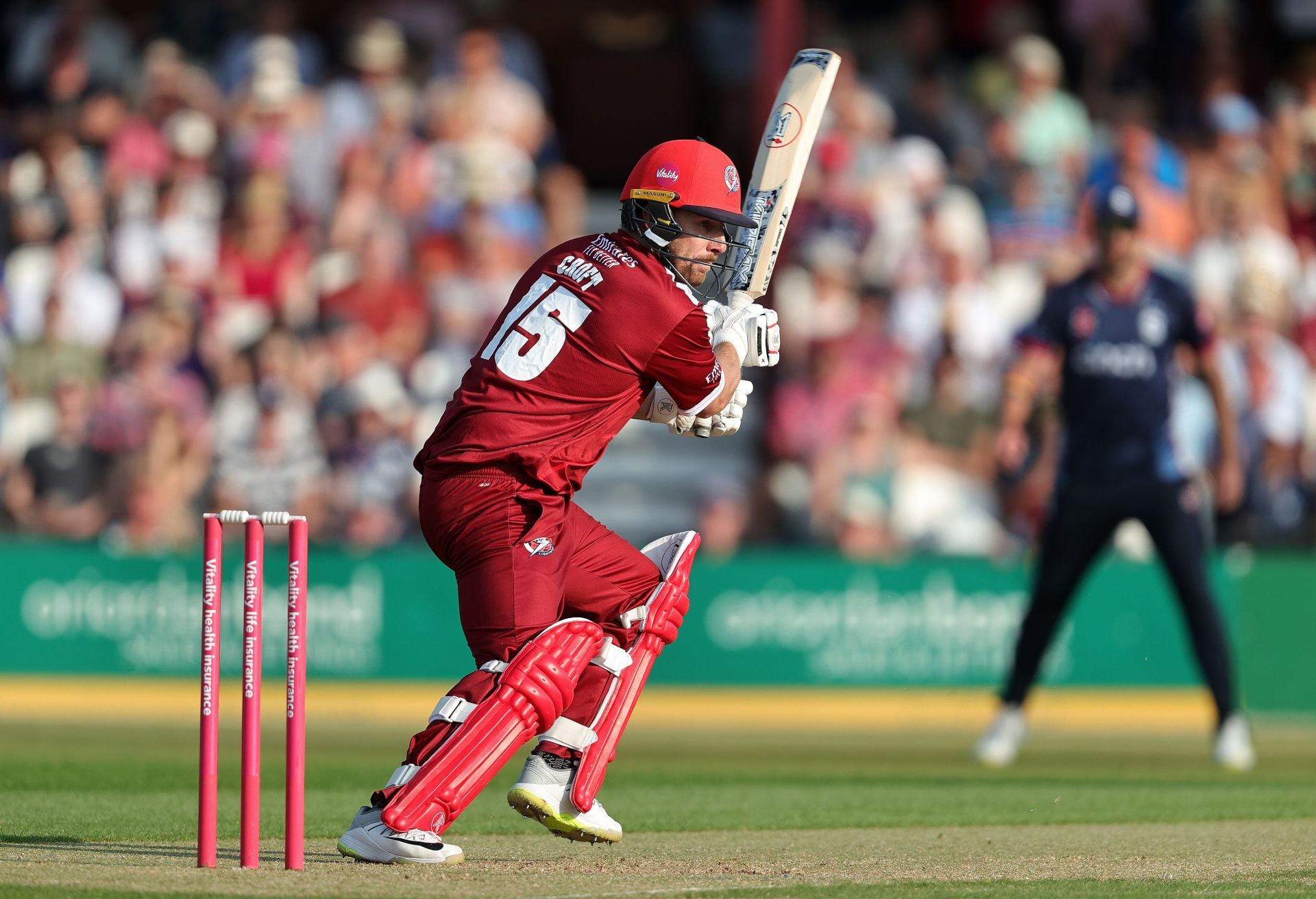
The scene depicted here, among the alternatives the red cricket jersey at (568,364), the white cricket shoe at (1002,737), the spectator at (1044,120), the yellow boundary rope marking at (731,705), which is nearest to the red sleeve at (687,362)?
the red cricket jersey at (568,364)

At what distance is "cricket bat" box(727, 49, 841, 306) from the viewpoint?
6.41m

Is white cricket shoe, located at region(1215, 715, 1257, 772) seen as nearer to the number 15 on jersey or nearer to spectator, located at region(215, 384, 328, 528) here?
the number 15 on jersey

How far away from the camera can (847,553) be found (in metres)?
Answer: 12.6

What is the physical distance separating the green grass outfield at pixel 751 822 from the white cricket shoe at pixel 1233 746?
0.09 m

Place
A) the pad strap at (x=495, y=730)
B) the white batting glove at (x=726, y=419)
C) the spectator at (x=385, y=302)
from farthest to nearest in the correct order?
the spectator at (x=385, y=302) < the white batting glove at (x=726, y=419) < the pad strap at (x=495, y=730)

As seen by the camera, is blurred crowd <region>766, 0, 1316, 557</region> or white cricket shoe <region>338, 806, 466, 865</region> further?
blurred crowd <region>766, 0, 1316, 557</region>

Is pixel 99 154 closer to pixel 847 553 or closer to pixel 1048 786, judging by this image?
pixel 847 553

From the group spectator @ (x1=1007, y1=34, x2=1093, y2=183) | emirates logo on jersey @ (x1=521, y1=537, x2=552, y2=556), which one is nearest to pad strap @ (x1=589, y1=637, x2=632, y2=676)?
emirates logo on jersey @ (x1=521, y1=537, x2=552, y2=556)

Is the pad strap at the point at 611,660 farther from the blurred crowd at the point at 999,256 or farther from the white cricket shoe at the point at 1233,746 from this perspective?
the blurred crowd at the point at 999,256

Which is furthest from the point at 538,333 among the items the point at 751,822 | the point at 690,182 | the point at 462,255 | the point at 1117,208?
the point at 462,255

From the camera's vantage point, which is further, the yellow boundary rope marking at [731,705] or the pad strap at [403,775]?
the yellow boundary rope marking at [731,705]

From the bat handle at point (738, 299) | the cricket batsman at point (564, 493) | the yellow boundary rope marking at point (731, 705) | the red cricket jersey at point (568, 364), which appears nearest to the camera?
the cricket batsman at point (564, 493)

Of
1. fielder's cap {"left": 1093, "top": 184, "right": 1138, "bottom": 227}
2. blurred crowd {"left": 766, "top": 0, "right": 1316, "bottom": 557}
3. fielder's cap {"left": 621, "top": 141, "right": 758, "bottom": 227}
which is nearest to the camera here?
fielder's cap {"left": 621, "top": 141, "right": 758, "bottom": 227}

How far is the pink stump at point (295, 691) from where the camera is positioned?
5.11 meters
